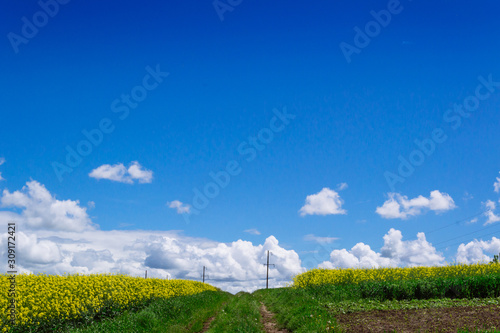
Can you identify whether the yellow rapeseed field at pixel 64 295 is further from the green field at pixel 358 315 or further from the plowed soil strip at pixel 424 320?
the plowed soil strip at pixel 424 320

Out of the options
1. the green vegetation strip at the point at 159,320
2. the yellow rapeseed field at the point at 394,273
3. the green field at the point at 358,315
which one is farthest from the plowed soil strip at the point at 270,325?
the yellow rapeseed field at the point at 394,273

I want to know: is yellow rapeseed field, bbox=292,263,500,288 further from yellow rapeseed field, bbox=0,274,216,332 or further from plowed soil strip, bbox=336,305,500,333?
yellow rapeseed field, bbox=0,274,216,332

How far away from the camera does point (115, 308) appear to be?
2058 cm

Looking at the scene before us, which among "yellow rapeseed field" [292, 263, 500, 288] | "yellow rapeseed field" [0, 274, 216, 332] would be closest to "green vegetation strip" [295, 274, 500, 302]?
"yellow rapeseed field" [292, 263, 500, 288]

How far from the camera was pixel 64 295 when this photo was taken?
17453 mm

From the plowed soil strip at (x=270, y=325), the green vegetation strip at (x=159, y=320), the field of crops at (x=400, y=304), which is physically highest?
the field of crops at (x=400, y=304)

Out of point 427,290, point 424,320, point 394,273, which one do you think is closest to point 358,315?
point 424,320

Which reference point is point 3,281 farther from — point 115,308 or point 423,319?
point 423,319

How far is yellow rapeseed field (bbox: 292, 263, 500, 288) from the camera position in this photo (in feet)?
100

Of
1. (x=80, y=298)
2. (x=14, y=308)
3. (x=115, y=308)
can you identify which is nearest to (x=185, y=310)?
(x=115, y=308)

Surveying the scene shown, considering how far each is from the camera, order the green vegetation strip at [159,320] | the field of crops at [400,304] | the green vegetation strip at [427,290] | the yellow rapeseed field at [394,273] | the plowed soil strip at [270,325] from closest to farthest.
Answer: the field of crops at [400,304]
the green vegetation strip at [159,320]
the plowed soil strip at [270,325]
the green vegetation strip at [427,290]
the yellow rapeseed field at [394,273]

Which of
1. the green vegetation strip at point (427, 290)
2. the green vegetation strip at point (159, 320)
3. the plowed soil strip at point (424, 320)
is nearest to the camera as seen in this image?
the plowed soil strip at point (424, 320)

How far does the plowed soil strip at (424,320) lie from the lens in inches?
541

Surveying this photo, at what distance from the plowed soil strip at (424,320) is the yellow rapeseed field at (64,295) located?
447 inches
